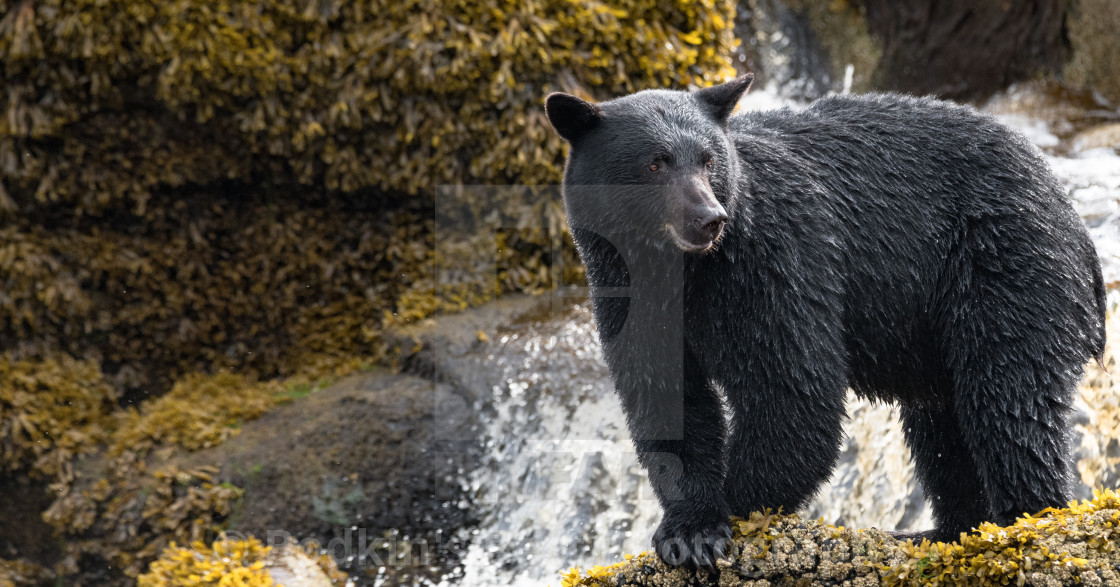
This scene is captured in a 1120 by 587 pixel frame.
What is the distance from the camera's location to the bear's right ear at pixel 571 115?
3131 mm

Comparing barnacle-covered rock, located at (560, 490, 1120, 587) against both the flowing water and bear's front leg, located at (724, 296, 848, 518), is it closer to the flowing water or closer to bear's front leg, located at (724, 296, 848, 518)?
bear's front leg, located at (724, 296, 848, 518)

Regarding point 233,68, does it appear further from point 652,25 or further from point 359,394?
point 652,25

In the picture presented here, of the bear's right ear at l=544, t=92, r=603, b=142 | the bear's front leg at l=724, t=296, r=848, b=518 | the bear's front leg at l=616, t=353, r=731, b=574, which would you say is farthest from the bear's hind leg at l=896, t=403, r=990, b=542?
the bear's right ear at l=544, t=92, r=603, b=142

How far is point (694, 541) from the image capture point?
313 cm

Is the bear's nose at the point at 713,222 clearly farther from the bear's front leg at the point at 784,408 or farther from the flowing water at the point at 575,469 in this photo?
the flowing water at the point at 575,469

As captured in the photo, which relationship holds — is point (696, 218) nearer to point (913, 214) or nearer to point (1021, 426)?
point (913, 214)

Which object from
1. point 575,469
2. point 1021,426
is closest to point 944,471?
point 1021,426

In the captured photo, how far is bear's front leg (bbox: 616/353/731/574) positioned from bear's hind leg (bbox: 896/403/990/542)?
0.87 metres

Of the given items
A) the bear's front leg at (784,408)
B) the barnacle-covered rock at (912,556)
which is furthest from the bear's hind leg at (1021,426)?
the bear's front leg at (784,408)

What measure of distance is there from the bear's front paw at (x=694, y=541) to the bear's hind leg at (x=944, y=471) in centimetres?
99

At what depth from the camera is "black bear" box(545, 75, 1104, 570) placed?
3.11 m

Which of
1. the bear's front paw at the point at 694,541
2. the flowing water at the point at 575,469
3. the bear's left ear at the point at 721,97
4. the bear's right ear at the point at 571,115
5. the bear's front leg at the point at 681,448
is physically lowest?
the flowing water at the point at 575,469

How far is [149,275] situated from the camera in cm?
715

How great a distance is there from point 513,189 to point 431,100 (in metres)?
0.88
